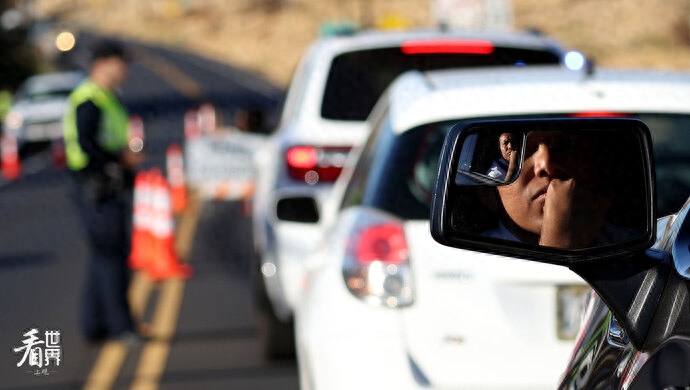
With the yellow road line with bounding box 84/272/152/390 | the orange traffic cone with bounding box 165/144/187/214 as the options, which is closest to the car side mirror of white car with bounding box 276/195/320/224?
the yellow road line with bounding box 84/272/152/390

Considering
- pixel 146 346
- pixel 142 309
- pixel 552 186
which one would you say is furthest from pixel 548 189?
pixel 142 309

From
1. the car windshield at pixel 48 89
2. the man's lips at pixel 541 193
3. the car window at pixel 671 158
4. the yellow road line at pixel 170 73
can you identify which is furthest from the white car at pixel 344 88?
the yellow road line at pixel 170 73

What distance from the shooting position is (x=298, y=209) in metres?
6.31

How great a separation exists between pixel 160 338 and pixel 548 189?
7099mm

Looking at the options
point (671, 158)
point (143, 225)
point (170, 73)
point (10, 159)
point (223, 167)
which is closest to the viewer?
point (671, 158)

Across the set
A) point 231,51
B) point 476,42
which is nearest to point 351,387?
point 476,42

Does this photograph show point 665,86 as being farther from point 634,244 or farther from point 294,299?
point 294,299

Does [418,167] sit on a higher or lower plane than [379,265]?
higher

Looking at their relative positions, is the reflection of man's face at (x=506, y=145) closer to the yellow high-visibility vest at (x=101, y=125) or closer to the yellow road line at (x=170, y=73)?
the yellow high-visibility vest at (x=101, y=125)

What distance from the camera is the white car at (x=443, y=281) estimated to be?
4047 millimetres

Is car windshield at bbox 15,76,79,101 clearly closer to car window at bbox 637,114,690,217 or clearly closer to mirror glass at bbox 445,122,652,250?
car window at bbox 637,114,690,217

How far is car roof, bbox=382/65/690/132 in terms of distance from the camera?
168 inches

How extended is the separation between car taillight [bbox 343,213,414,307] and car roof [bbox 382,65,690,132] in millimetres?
397

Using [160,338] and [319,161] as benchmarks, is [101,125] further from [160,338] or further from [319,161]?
[319,161]
